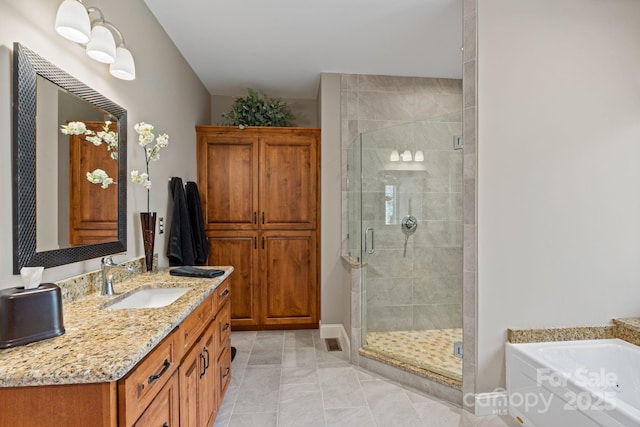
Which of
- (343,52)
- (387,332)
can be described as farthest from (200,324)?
(343,52)

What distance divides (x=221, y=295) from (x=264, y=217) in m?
1.40

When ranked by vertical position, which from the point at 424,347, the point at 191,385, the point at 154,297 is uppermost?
the point at 154,297

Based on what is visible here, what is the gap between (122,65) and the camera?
1.61m

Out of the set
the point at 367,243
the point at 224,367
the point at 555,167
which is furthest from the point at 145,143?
the point at 555,167

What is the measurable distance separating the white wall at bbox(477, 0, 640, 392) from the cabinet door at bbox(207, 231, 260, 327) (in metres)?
2.22

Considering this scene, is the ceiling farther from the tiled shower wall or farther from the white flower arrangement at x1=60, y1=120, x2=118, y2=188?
the white flower arrangement at x1=60, y1=120, x2=118, y2=188

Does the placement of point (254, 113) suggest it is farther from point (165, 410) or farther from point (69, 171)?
point (165, 410)

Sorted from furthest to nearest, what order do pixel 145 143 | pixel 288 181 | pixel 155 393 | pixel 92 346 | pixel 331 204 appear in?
pixel 288 181 → pixel 331 204 → pixel 145 143 → pixel 155 393 → pixel 92 346

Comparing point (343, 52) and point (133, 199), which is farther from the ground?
point (343, 52)

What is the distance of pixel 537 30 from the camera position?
195 cm

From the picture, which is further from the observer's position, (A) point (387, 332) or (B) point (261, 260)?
(B) point (261, 260)

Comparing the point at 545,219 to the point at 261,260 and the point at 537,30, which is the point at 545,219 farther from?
the point at 261,260

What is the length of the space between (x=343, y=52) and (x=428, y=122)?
1.04 m

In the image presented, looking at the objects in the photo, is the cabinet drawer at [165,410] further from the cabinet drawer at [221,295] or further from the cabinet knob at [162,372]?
the cabinet drawer at [221,295]
